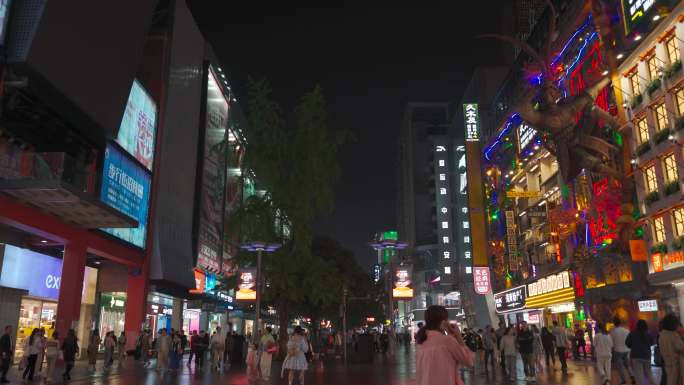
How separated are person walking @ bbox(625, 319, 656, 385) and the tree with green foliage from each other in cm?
1771

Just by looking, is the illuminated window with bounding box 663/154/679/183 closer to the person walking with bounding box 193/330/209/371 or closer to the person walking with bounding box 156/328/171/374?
the person walking with bounding box 193/330/209/371

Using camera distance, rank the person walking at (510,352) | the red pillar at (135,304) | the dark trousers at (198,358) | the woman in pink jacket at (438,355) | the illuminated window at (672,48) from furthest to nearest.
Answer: the red pillar at (135,304) → the dark trousers at (198,358) → the illuminated window at (672,48) → the person walking at (510,352) → the woman in pink jacket at (438,355)

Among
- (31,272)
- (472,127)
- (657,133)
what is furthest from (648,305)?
(472,127)

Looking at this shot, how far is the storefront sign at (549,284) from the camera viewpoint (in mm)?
34656

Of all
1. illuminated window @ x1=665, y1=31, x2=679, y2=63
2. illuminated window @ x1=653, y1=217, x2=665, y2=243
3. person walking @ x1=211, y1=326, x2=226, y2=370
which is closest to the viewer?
illuminated window @ x1=665, y1=31, x2=679, y2=63

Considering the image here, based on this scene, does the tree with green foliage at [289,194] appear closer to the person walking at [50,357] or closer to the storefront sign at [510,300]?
the person walking at [50,357]

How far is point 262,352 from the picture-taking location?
17.9 metres

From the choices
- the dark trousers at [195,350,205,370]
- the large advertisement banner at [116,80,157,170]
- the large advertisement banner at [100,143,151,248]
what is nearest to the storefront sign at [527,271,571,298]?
the dark trousers at [195,350,205,370]

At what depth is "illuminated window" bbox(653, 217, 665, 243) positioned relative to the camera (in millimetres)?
23781

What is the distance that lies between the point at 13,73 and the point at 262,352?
547 inches

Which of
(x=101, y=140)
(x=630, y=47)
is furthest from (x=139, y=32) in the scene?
(x=630, y=47)

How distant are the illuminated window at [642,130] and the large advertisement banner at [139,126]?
25529 millimetres

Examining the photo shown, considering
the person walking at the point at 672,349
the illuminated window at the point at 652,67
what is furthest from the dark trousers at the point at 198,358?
the illuminated window at the point at 652,67

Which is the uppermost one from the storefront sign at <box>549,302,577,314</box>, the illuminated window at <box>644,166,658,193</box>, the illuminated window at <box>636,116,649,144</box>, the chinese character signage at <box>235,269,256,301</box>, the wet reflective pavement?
the illuminated window at <box>636,116,649,144</box>
